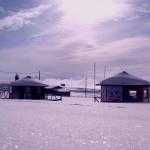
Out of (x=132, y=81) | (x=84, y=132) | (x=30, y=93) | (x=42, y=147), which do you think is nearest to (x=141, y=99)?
(x=132, y=81)

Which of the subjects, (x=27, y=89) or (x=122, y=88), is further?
(x=27, y=89)

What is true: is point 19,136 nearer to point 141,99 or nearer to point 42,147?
point 42,147

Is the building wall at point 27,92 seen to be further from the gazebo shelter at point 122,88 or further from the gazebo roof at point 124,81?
the gazebo roof at point 124,81

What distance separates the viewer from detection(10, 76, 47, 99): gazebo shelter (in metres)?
49.0

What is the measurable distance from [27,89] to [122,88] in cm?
1403

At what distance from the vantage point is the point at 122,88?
141 ft

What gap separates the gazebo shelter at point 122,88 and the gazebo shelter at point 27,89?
394 inches

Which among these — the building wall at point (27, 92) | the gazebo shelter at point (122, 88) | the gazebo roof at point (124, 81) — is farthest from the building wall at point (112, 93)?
the building wall at point (27, 92)

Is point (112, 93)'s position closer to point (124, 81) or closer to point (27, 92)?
point (124, 81)

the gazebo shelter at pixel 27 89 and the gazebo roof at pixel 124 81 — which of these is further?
the gazebo shelter at pixel 27 89

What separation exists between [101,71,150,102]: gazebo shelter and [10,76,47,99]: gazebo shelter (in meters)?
10.0

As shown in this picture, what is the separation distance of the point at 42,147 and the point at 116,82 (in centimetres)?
3447

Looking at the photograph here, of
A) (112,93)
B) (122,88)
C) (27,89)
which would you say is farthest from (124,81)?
(27,89)

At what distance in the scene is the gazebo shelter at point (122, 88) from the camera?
140 feet
